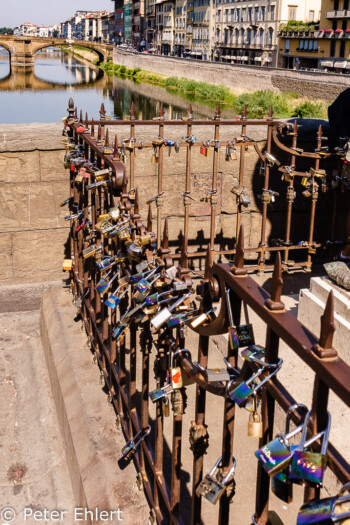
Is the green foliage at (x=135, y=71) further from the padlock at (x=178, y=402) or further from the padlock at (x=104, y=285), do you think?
the padlock at (x=178, y=402)

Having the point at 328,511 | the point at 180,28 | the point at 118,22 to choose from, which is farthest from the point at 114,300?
the point at 118,22

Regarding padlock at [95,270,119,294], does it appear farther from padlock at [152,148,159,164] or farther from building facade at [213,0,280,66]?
building facade at [213,0,280,66]

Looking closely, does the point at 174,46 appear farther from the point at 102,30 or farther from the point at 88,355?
the point at 88,355

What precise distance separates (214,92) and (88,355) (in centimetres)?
3850

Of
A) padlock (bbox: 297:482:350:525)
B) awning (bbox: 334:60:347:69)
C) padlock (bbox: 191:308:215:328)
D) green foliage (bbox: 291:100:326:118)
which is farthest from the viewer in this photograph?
awning (bbox: 334:60:347:69)

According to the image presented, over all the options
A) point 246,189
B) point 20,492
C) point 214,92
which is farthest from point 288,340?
point 214,92

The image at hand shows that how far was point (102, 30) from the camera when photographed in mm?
144125

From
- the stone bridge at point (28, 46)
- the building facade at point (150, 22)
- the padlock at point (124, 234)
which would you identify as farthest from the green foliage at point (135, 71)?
the padlock at point (124, 234)

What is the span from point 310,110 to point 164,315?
29106 mm

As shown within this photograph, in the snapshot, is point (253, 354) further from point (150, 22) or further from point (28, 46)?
point (150, 22)

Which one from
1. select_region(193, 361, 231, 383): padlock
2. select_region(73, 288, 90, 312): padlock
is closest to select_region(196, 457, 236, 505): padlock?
select_region(193, 361, 231, 383): padlock

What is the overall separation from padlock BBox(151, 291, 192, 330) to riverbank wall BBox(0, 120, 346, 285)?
9.61ft

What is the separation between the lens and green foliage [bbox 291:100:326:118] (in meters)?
28.2

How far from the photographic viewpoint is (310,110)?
96.1ft
